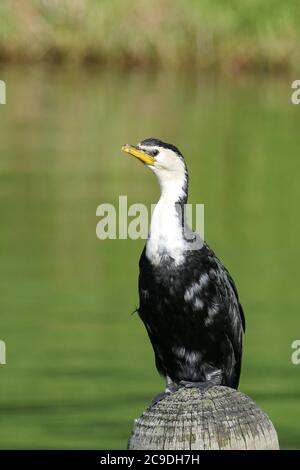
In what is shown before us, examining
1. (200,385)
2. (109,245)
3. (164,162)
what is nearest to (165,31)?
(109,245)

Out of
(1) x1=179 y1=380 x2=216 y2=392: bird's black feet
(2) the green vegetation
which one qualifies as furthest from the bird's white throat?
(2) the green vegetation

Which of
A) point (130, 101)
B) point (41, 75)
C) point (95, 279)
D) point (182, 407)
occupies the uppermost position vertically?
point (41, 75)

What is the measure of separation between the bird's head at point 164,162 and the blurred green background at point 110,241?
7.95 ft

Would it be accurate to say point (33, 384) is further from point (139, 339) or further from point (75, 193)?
point (75, 193)

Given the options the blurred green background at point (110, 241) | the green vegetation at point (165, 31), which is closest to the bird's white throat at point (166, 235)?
the blurred green background at point (110, 241)

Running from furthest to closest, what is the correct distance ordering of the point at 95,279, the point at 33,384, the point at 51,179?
the point at 51,179
the point at 95,279
the point at 33,384

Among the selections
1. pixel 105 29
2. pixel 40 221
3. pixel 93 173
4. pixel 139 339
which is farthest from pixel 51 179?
pixel 105 29

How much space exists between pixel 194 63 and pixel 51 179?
1653cm

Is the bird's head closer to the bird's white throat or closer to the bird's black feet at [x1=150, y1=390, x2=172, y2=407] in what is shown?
the bird's white throat

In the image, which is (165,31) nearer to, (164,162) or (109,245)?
(109,245)

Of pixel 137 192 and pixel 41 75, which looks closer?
pixel 137 192

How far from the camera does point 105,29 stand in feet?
122

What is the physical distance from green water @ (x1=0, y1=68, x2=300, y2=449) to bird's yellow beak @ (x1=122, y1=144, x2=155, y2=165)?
2.57 m

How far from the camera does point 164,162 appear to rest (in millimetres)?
7609
